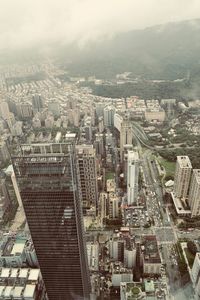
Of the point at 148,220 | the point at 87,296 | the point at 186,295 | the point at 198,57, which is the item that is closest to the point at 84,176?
the point at 148,220

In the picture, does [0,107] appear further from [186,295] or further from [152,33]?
[152,33]

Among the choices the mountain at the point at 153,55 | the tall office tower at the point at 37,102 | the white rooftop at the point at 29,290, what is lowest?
the tall office tower at the point at 37,102

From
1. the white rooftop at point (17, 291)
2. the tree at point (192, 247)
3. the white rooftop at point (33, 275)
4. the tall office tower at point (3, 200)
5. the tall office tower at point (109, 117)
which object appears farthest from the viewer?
the tall office tower at point (109, 117)

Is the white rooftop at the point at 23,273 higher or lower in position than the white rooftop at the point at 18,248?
higher

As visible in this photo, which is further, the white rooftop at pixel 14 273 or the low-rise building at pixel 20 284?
the white rooftop at pixel 14 273

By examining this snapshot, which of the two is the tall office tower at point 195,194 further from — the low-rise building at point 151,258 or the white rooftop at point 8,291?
the white rooftop at point 8,291

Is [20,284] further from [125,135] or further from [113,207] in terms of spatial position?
[125,135]

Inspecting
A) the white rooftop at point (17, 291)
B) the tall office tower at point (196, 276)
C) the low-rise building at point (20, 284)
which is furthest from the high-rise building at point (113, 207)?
the white rooftop at point (17, 291)
